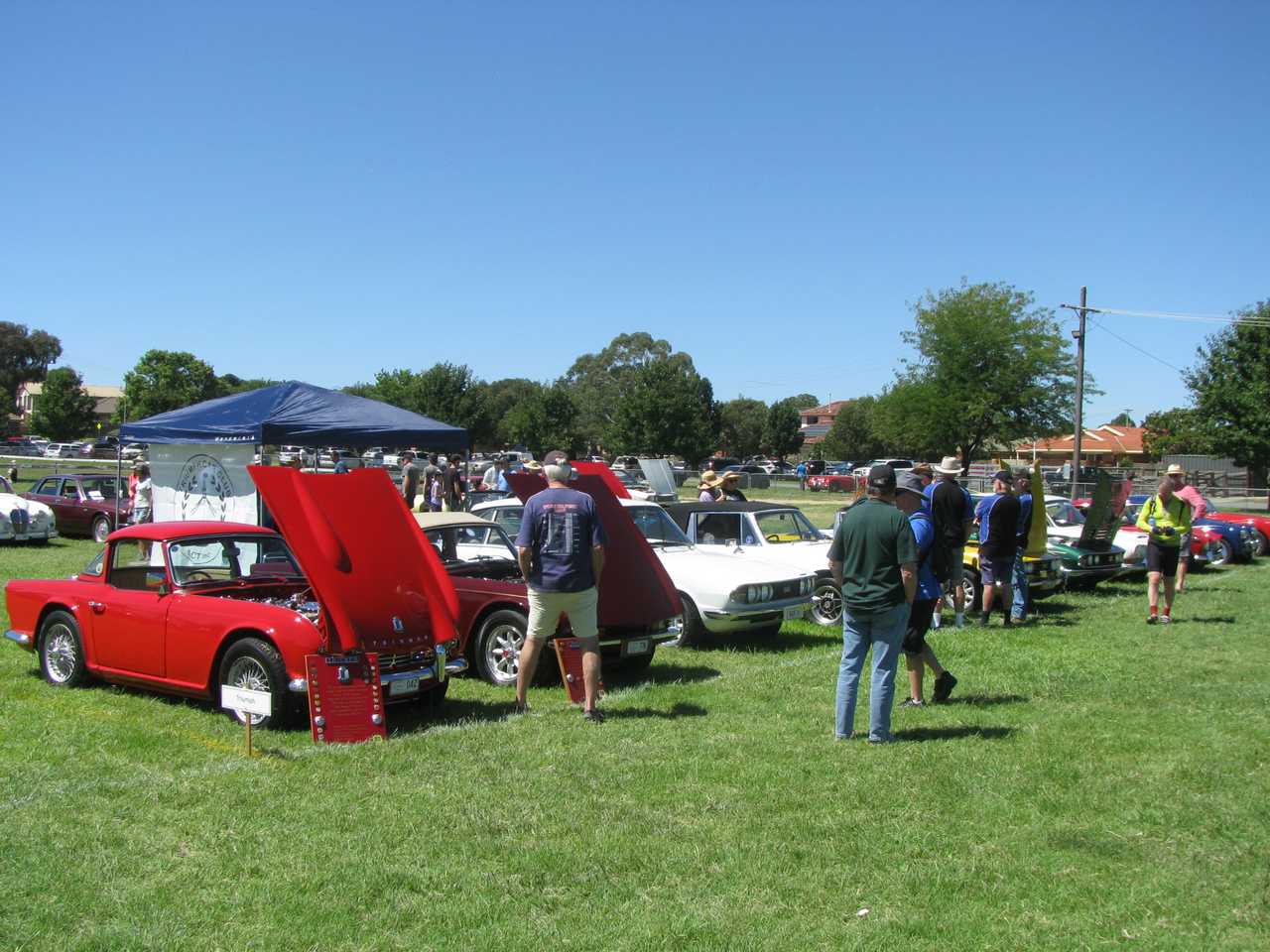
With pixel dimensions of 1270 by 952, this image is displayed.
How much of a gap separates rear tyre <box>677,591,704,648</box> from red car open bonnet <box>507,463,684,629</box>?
4.31 ft

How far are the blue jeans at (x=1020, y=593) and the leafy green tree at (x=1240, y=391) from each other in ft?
91.2

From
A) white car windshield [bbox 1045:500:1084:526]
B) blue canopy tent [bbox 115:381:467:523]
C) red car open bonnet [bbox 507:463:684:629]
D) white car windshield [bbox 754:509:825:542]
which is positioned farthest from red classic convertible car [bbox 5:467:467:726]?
white car windshield [bbox 1045:500:1084:526]

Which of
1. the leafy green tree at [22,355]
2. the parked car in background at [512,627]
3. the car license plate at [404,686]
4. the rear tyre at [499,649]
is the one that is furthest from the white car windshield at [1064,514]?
the leafy green tree at [22,355]

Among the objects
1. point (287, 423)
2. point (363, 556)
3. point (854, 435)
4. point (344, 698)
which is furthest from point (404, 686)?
point (854, 435)

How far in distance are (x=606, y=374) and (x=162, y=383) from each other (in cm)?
3574

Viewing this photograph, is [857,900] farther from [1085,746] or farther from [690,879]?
[1085,746]

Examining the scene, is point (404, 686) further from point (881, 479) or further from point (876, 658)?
point (881, 479)

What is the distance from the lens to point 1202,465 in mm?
57250

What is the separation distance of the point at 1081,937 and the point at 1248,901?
82 centimetres

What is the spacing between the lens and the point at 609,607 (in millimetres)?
8852

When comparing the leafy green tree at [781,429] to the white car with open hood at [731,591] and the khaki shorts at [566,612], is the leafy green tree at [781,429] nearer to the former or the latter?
the white car with open hood at [731,591]

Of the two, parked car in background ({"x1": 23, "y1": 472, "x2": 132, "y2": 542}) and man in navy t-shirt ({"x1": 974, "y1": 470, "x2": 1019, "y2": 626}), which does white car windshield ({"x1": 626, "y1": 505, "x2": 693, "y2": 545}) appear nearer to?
man in navy t-shirt ({"x1": 974, "y1": 470, "x2": 1019, "y2": 626})

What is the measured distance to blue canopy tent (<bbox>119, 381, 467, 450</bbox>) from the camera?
47.8ft

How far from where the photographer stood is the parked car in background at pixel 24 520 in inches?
800
